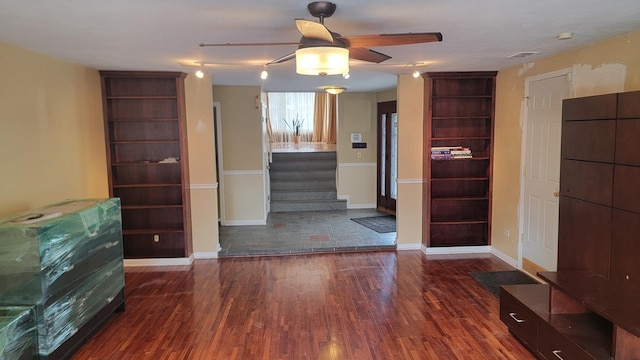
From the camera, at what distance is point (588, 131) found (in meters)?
3.20

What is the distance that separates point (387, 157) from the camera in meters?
7.79

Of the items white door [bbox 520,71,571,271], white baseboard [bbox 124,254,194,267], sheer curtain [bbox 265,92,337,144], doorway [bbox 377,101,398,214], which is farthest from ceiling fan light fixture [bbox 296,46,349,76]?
sheer curtain [bbox 265,92,337,144]

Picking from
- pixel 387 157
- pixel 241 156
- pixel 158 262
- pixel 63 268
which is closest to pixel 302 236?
pixel 241 156

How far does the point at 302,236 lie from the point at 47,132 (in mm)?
3506

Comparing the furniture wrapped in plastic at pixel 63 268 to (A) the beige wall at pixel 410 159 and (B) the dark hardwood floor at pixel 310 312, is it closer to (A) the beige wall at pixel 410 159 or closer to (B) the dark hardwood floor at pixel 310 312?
(B) the dark hardwood floor at pixel 310 312

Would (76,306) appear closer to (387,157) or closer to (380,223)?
(380,223)

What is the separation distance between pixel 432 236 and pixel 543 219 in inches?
59.2

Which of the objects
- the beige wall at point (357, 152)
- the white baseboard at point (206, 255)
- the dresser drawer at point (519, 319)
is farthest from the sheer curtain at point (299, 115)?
the dresser drawer at point (519, 319)

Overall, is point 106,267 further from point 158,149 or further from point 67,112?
point 158,149

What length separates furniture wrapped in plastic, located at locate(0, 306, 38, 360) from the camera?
238 cm

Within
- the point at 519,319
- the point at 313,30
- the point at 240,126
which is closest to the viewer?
the point at 313,30

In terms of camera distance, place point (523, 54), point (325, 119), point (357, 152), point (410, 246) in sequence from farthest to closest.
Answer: point (325, 119)
point (357, 152)
point (410, 246)
point (523, 54)

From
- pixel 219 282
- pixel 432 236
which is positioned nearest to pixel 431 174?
pixel 432 236

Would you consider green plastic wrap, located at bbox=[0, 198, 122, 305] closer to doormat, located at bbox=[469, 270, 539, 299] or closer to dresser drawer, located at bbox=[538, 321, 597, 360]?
dresser drawer, located at bbox=[538, 321, 597, 360]
